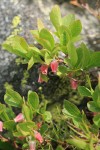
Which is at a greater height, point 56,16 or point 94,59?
point 56,16

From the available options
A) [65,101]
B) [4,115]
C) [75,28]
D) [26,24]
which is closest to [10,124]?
[4,115]

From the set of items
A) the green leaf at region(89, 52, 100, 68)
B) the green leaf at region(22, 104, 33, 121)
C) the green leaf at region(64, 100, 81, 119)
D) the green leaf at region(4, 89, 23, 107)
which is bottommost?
the green leaf at region(64, 100, 81, 119)

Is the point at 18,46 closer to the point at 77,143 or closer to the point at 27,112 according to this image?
the point at 27,112

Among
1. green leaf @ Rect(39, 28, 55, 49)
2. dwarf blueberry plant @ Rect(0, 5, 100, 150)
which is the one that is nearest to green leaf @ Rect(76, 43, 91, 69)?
dwarf blueberry plant @ Rect(0, 5, 100, 150)

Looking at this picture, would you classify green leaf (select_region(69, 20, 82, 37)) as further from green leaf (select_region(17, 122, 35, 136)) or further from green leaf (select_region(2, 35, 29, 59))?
green leaf (select_region(17, 122, 35, 136))

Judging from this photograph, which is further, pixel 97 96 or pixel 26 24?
pixel 26 24

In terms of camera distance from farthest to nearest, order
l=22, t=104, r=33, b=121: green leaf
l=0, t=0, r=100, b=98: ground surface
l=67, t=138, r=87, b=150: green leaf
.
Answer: l=0, t=0, r=100, b=98: ground surface < l=22, t=104, r=33, b=121: green leaf < l=67, t=138, r=87, b=150: green leaf

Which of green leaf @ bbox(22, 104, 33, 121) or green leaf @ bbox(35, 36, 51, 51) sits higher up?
green leaf @ bbox(35, 36, 51, 51)
